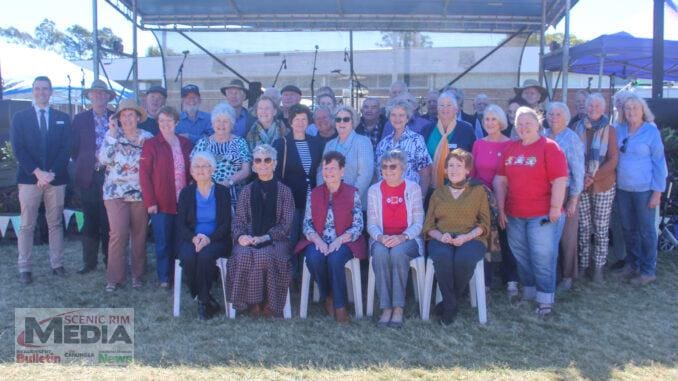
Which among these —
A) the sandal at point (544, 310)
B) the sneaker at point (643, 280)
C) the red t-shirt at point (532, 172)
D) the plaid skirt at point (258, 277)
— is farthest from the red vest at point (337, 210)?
the sneaker at point (643, 280)

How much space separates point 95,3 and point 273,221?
13.2 feet

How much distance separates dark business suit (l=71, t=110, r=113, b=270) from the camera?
515 cm

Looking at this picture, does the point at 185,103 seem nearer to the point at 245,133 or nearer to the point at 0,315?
the point at 245,133

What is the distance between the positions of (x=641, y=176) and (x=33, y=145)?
17.1ft

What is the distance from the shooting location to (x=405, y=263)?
3998 mm

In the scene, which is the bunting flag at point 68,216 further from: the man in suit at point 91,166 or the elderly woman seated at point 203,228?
the elderly woman seated at point 203,228

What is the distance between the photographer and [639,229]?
4949 millimetres

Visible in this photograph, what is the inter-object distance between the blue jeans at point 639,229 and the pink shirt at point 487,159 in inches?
55.4

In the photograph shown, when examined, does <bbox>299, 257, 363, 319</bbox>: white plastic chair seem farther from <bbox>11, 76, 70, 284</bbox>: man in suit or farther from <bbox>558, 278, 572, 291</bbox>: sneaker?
<bbox>11, 76, 70, 284</bbox>: man in suit

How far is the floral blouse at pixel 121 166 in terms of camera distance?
4.73 metres

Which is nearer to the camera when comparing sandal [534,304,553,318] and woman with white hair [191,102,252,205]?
sandal [534,304,553,318]

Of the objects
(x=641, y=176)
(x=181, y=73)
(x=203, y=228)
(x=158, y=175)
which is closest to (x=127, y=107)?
(x=158, y=175)

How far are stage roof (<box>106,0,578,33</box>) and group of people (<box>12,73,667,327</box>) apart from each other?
2651mm

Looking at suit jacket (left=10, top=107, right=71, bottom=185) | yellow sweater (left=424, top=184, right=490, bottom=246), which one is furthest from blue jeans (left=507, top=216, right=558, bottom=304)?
suit jacket (left=10, top=107, right=71, bottom=185)
